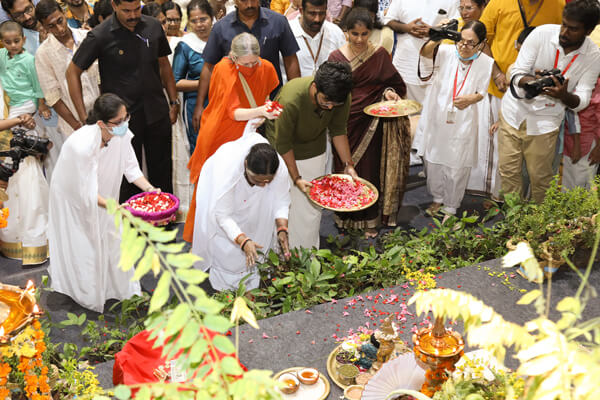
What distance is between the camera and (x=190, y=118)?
5477 millimetres

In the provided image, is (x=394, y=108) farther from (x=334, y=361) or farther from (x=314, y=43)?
(x=334, y=361)

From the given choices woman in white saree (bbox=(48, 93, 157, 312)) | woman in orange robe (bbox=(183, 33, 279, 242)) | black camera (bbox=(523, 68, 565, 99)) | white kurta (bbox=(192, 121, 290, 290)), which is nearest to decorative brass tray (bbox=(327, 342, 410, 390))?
white kurta (bbox=(192, 121, 290, 290))

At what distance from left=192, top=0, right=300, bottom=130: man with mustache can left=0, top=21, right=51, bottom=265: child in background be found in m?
1.35

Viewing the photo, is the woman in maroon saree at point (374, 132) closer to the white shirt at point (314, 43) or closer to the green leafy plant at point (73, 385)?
the white shirt at point (314, 43)

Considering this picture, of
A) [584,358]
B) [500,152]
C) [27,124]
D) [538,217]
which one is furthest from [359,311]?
[27,124]

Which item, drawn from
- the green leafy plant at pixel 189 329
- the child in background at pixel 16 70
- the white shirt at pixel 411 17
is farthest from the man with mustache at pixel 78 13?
the green leafy plant at pixel 189 329

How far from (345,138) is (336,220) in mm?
916

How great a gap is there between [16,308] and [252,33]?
3.44 meters

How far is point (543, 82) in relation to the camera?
14.7 ft

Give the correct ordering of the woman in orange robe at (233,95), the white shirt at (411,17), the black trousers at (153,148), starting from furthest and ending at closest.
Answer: the white shirt at (411,17), the black trousers at (153,148), the woman in orange robe at (233,95)

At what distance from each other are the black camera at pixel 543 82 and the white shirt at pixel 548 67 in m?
0.19

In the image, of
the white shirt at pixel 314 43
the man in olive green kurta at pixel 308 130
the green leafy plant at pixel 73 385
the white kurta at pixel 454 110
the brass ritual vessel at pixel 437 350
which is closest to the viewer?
the brass ritual vessel at pixel 437 350

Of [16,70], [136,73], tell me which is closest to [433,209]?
[136,73]

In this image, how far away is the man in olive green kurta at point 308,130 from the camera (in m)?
4.00
